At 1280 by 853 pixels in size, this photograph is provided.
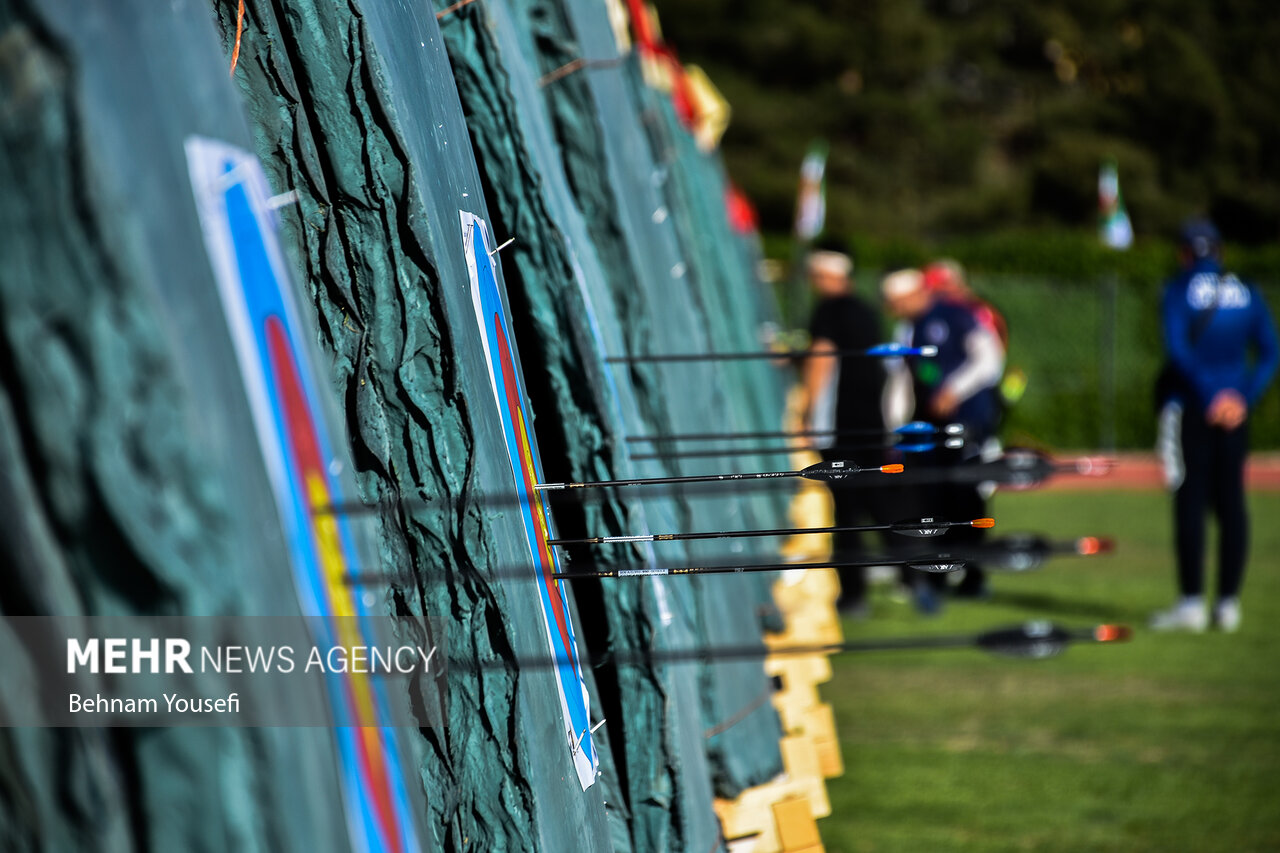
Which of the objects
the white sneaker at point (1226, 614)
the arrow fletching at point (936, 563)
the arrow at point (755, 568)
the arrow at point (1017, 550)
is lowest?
the white sneaker at point (1226, 614)

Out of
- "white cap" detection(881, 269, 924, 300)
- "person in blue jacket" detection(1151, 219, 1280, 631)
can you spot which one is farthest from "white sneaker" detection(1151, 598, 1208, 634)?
"white cap" detection(881, 269, 924, 300)

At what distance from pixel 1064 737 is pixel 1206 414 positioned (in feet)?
7.47

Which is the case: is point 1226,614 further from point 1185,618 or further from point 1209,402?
point 1209,402

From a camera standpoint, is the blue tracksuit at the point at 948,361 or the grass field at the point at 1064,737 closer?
the grass field at the point at 1064,737

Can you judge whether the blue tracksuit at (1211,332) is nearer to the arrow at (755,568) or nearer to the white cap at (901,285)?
the white cap at (901,285)

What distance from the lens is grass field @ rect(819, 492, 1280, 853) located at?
3.79 m

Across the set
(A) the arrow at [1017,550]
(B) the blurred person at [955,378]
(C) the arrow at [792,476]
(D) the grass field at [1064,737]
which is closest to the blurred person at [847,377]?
(D) the grass field at [1064,737]

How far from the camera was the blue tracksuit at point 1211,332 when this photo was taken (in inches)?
252

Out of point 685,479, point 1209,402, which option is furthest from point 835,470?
point 1209,402

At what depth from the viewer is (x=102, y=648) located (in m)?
1.07

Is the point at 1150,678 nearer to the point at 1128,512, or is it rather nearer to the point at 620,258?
the point at 620,258

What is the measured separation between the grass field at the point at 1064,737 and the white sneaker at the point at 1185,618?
0.12 metres

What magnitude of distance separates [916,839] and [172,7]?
10.2ft

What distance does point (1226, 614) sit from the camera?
21.1 ft
